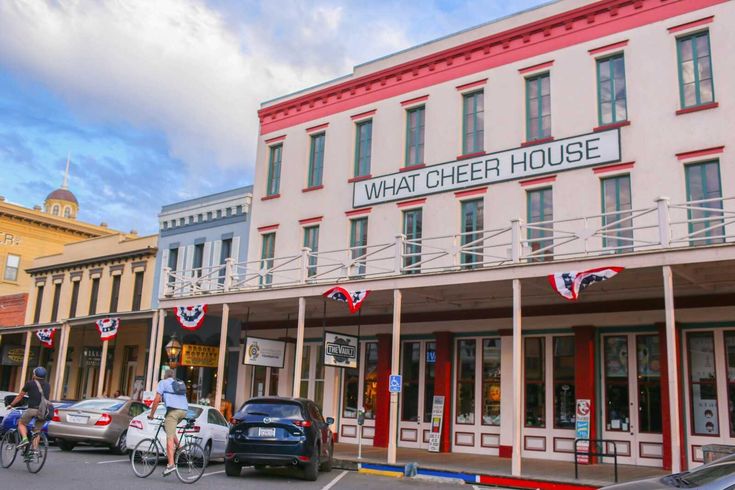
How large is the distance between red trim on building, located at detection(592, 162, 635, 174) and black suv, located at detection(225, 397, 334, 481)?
930cm

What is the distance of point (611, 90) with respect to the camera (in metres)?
18.2

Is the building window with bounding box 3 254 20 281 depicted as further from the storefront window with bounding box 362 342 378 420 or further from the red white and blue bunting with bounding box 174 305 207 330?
the storefront window with bounding box 362 342 378 420

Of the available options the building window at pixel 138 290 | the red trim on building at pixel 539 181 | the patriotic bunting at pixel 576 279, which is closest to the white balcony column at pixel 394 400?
the patriotic bunting at pixel 576 279

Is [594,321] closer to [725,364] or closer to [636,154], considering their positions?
[725,364]

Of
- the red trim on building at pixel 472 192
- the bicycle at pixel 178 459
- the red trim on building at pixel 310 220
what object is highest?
the red trim on building at pixel 472 192

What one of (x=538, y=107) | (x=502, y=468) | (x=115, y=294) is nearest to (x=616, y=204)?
(x=538, y=107)

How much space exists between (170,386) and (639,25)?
13.8 metres

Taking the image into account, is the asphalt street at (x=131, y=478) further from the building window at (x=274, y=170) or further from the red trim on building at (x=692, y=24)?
the red trim on building at (x=692, y=24)

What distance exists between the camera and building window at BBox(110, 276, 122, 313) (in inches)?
1240

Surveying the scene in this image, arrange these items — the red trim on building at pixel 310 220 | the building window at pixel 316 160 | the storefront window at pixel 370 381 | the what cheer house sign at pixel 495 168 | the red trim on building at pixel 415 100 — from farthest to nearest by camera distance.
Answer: the building window at pixel 316 160 → the red trim on building at pixel 310 220 → the red trim on building at pixel 415 100 → the storefront window at pixel 370 381 → the what cheer house sign at pixel 495 168

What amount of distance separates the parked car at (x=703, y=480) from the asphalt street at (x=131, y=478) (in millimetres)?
6636

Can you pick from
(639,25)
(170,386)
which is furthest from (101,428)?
(639,25)

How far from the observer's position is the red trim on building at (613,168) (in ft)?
56.8

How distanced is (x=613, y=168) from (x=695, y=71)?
2.84m
